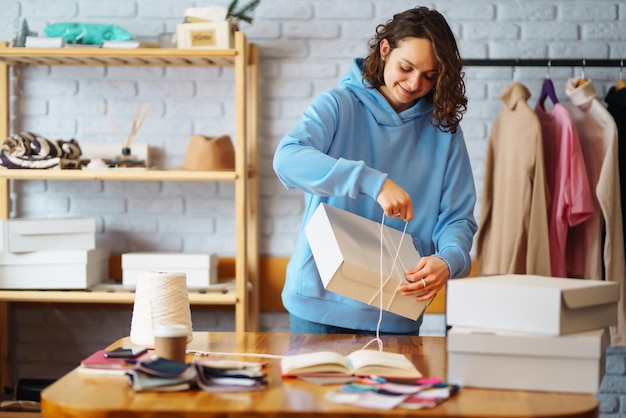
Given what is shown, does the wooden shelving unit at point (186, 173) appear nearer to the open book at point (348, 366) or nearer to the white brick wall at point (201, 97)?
the white brick wall at point (201, 97)

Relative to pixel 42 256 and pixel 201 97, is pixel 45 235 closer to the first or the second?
pixel 42 256

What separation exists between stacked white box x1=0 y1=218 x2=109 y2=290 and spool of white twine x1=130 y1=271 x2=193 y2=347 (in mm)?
1325

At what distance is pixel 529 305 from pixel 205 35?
1896 millimetres

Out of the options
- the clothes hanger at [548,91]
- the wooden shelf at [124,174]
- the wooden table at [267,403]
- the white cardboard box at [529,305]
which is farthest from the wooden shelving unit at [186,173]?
the white cardboard box at [529,305]

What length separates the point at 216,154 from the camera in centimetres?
302

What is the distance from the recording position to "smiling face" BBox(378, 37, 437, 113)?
6.29 ft

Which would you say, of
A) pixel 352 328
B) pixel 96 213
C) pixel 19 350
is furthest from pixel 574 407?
pixel 19 350

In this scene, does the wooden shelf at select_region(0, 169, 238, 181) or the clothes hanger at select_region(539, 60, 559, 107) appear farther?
the clothes hanger at select_region(539, 60, 559, 107)

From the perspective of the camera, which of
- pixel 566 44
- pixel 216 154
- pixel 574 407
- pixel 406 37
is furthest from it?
pixel 566 44

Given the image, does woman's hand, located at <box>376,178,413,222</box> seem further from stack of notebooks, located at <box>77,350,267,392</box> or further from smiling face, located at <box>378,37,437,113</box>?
stack of notebooks, located at <box>77,350,267,392</box>

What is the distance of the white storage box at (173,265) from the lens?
3.02 m

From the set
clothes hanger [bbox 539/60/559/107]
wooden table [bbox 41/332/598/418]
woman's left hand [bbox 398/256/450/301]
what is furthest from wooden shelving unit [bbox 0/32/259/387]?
wooden table [bbox 41/332/598/418]

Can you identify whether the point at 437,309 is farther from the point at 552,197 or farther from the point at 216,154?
the point at 216,154

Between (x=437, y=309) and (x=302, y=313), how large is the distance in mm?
1388
